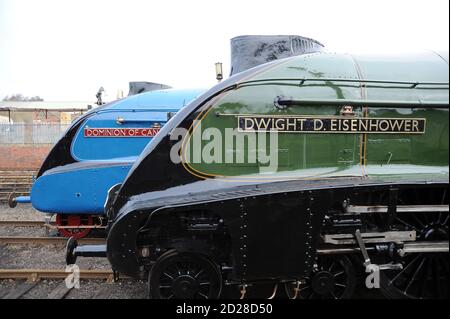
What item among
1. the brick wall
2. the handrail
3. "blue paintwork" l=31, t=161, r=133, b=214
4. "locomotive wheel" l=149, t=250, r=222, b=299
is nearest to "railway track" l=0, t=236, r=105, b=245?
"blue paintwork" l=31, t=161, r=133, b=214

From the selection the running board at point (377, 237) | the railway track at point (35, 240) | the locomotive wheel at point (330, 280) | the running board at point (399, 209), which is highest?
the running board at point (399, 209)

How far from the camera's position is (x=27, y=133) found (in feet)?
60.3

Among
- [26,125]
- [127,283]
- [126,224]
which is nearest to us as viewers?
[126,224]

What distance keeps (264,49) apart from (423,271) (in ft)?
9.01

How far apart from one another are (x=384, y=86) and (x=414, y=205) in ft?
3.65

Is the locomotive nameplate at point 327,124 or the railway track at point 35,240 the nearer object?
the locomotive nameplate at point 327,124

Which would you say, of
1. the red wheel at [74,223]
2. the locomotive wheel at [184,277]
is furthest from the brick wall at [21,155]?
the locomotive wheel at [184,277]

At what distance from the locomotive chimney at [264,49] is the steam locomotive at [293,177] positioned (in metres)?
0.66

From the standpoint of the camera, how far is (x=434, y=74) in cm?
355

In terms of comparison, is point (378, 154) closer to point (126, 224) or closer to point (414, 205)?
point (414, 205)

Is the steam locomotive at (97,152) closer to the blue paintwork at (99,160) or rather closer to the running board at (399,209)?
the blue paintwork at (99,160)

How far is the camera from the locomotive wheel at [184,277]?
11.3 ft

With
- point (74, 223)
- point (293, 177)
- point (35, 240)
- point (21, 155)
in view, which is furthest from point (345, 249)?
point (21, 155)
